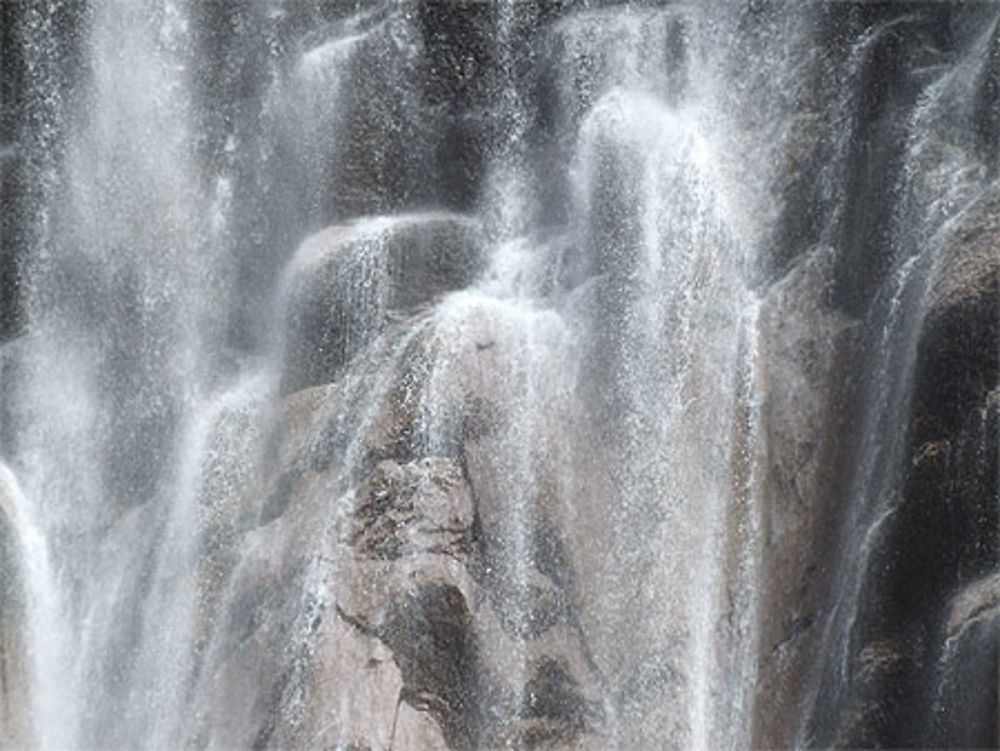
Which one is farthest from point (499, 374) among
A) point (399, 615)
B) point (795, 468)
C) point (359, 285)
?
point (795, 468)

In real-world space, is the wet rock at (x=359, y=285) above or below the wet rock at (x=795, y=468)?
above

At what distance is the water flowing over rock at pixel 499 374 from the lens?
11.8 m

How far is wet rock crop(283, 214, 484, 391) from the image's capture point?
1498 cm

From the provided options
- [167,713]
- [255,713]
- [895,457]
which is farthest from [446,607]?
[895,457]

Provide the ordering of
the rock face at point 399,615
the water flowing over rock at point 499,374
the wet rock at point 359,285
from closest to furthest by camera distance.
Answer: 1. the water flowing over rock at point 499,374
2. the rock face at point 399,615
3. the wet rock at point 359,285

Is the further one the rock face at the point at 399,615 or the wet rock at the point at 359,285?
the wet rock at the point at 359,285

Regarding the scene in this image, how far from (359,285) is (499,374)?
2.23 metres

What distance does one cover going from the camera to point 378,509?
13.1m

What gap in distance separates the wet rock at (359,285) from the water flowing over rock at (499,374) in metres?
0.04

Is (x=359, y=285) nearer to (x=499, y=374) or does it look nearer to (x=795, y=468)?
(x=499, y=374)

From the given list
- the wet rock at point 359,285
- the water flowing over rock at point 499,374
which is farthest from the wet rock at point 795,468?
the wet rock at point 359,285

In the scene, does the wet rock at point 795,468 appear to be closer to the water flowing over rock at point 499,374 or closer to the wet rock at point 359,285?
the water flowing over rock at point 499,374

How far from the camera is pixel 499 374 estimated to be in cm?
1360

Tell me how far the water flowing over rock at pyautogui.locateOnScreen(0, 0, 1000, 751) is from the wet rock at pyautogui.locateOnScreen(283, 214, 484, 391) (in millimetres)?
41
